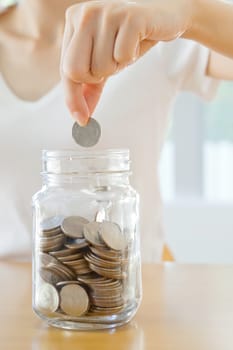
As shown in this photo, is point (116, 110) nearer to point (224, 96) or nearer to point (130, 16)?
point (130, 16)

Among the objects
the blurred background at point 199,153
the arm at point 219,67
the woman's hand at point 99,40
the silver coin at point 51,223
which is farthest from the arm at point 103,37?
the blurred background at point 199,153

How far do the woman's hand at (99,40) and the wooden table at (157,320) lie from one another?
0.72 feet

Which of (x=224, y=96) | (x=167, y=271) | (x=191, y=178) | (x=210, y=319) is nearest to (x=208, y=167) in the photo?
→ (x=191, y=178)

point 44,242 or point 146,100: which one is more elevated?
point 146,100

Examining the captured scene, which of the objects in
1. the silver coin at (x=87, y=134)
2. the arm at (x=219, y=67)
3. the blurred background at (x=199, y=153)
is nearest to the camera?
the silver coin at (x=87, y=134)

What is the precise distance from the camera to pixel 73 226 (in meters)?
0.68

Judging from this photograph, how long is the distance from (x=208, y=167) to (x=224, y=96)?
255mm

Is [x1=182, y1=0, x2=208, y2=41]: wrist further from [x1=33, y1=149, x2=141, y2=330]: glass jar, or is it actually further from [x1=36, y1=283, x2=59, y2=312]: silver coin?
[x1=36, y1=283, x2=59, y2=312]: silver coin

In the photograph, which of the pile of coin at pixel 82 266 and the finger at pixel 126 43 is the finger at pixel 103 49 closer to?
the finger at pixel 126 43

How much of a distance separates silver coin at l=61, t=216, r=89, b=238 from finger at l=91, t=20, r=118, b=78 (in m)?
0.15

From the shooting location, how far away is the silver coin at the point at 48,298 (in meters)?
0.69

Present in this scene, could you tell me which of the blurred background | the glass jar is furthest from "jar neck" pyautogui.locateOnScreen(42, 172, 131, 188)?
the blurred background

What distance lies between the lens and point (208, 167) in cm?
246

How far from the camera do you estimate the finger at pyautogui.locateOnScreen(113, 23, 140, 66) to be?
0.68 metres
